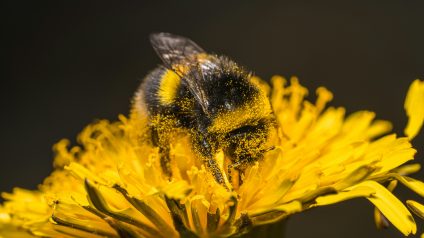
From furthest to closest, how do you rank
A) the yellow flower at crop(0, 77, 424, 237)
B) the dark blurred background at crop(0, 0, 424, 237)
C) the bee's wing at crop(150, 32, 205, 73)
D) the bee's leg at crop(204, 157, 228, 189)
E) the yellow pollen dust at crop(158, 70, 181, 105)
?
the dark blurred background at crop(0, 0, 424, 237) < the bee's wing at crop(150, 32, 205, 73) < the yellow pollen dust at crop(158, 70, 181, 105) < the bee's leg at crop(204, 157, 228, 189) < the yellow flower at crop(0, 77, 424, 237)

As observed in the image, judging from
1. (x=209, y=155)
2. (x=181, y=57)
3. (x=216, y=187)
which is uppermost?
(x=181, y=57)

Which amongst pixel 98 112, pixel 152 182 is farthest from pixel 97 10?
pixel 152 182

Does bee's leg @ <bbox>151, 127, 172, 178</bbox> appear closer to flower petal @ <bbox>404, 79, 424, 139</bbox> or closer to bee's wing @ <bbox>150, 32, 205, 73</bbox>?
bee's wing @ <bbox>150, 32, 205, 73</bbox>

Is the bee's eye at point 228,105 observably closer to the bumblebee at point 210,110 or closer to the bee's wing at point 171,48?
the bumblebee at point 210,110

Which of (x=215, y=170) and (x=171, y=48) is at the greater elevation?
(x=171, y=48)

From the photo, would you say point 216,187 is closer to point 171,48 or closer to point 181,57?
point 181,57

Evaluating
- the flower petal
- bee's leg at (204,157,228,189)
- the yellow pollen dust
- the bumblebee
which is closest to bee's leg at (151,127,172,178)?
the bumblebee

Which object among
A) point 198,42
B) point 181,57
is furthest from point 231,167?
point 198,42

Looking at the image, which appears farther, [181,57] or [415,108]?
[181,57]

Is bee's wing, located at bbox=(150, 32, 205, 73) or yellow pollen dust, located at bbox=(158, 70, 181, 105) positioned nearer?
yellow pollen dust, located at bbox=(158, 70, 181, 105)
